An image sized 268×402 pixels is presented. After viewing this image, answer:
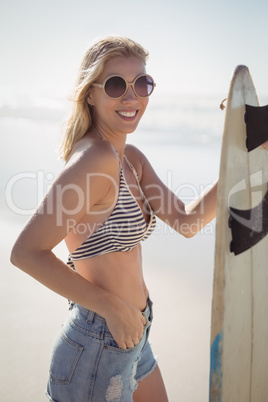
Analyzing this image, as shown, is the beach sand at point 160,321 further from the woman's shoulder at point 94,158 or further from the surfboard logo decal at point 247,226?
the woman's shoulder at point 94,158

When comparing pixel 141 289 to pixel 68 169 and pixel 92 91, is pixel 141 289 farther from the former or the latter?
pixel 92 91

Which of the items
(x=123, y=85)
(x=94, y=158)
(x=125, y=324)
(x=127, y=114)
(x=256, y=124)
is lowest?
(x=125, y=324)

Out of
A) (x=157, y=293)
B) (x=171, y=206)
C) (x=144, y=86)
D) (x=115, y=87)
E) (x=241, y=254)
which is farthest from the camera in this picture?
(x=157, y=293)

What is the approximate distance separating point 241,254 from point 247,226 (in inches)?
4.8

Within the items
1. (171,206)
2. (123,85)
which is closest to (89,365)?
(171,206)

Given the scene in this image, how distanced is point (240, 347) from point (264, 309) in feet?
0.92

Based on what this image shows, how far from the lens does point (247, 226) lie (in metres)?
1.76

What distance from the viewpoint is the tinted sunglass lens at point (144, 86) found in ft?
6.87

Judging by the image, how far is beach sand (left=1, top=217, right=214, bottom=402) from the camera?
332cm

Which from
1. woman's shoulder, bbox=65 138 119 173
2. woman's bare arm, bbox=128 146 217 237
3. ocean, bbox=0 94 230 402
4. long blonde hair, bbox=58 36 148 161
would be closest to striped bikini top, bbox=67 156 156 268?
woman's shoulder, bbox=65 138 119 173

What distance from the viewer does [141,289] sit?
80.6 inches

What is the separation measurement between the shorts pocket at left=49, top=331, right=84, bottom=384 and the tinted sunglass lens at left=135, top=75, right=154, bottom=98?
1.24 meters

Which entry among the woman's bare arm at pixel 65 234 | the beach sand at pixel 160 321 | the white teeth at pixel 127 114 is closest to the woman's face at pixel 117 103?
the white teeth at pixel 127 114

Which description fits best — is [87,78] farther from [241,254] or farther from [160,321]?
[160,321]
